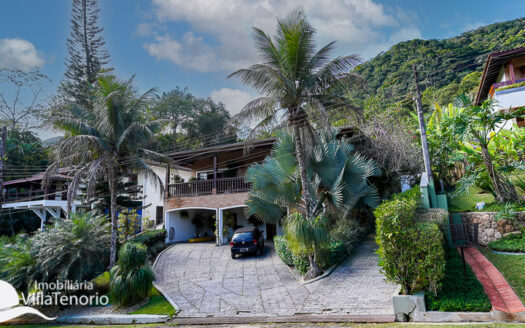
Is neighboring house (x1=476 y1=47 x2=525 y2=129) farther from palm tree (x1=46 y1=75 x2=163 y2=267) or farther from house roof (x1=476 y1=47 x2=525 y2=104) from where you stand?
palm tree (x1=46 y1=75 x2=163 y2=267)

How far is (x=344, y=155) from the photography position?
544 inches

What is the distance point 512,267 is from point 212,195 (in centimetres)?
1411

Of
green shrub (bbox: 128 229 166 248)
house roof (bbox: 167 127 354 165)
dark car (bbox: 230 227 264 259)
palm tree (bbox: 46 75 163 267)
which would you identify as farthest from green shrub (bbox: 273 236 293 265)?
green shrub (bbox: 128 229 166 248)

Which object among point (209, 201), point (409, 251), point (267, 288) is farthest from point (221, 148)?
point (409, 251)

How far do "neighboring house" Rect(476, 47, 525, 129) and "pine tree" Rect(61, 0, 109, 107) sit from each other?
3481 centimetres

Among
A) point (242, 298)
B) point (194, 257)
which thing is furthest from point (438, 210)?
point (194, 257)

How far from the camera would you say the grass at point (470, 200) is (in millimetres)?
12008

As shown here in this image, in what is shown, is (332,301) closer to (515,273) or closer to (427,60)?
(515,273)

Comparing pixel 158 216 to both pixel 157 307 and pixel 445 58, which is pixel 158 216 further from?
pixel 445 58

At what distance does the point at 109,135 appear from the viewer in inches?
575

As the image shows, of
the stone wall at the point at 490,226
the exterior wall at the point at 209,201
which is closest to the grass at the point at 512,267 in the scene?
the stone wall at the point at 490,226

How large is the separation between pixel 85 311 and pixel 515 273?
12.4 meters

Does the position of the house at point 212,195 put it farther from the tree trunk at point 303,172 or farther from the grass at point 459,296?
the grass at point 459,296

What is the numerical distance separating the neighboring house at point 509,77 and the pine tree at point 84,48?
34.8 meters
